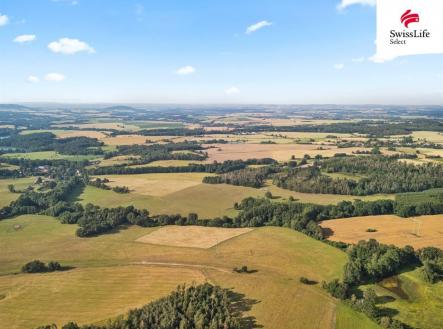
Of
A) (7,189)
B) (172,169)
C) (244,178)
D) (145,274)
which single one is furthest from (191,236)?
(7,189)

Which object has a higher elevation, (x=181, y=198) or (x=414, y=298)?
(x=181, y=198)

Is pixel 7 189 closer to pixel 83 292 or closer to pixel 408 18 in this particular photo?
pixel 83 292

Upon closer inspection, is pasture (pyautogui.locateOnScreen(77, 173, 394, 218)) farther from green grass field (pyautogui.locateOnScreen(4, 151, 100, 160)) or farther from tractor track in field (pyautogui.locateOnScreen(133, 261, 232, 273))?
green grass field (pyautogui.locateOnScreen(4, 151, 100, 160))

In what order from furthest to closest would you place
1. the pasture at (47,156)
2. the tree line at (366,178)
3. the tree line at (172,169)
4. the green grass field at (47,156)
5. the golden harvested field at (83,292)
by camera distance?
the green grass field at (47,156) → the pasture at (47,156) → the tree line at (172,169) → the tree line at (366,178) → the golden harvested field at (83,292)

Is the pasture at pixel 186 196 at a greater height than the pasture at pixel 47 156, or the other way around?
the pasture at pixel 47 156

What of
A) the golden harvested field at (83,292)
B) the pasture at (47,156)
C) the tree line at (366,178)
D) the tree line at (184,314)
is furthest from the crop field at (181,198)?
the pasture at (47,156)

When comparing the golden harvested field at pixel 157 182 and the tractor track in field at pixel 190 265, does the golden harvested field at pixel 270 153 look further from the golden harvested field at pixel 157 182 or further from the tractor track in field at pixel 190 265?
the tractor track in field at pixel 190 265
